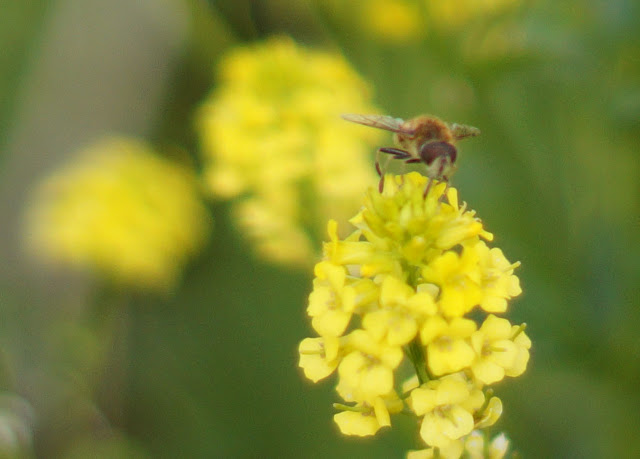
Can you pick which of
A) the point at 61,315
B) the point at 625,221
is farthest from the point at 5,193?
the point at 625,221

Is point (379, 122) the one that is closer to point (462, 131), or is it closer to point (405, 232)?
point (462, 131)

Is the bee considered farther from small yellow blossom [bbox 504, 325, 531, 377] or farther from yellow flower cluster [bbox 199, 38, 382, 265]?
yellow flower cluster [bbox 199, 38, 382, 265]

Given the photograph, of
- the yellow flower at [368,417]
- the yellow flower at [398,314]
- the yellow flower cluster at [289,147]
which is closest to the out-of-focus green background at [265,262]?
the yellow flower cluster at [289,147]

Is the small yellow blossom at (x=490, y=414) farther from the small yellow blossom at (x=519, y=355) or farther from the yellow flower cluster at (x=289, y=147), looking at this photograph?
the yellow flower cluster at (x=289, y=147)

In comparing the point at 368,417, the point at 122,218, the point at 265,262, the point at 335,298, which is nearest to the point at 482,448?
the point at 368,417

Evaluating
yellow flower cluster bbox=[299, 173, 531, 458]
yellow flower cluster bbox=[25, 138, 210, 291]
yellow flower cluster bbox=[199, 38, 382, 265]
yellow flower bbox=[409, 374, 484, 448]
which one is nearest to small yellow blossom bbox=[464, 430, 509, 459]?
yellow flower cluster bbox=[299, 173, 531, 458]

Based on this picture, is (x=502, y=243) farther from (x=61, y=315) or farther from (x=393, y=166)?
(x=61, y=315)

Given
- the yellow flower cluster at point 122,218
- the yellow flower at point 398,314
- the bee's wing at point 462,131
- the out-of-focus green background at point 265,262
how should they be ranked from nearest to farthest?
the yellow flower at point 398,314 < the bee's wing at point 462,131 < the out-of-focus green background at point 265,262 < the yellow flower cluster at point 122,218
